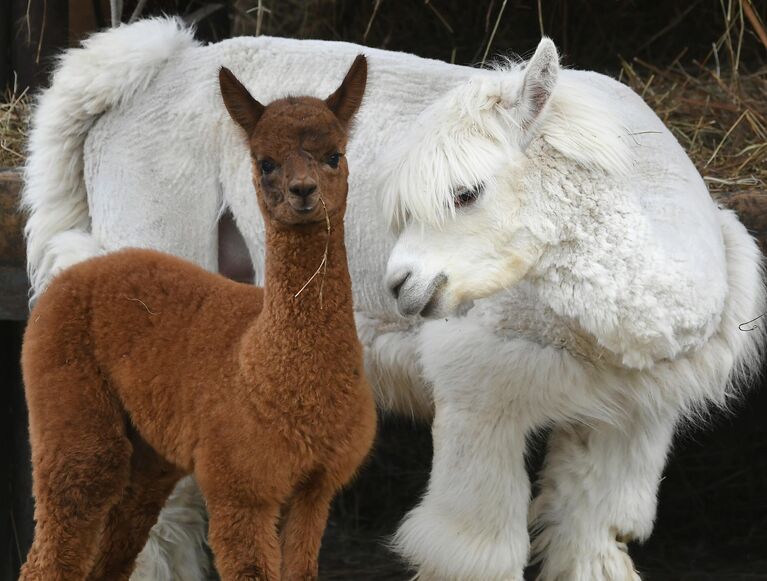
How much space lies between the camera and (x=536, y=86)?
11.1 feet

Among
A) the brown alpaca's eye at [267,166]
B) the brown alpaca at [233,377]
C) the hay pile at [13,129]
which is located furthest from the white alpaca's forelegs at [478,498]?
the hay pile at [13,129]

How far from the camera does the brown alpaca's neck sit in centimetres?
286

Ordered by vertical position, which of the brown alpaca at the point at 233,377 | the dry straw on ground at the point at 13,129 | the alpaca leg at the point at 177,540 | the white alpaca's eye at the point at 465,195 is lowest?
the alpaca leg at the point at 177,540

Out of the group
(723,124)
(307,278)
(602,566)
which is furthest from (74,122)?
(723,124)

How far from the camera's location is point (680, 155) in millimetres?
3895

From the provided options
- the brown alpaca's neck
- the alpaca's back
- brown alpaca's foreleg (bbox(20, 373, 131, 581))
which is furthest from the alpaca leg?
the brown alpaca's neck

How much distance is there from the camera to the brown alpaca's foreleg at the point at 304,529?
2.98 meters

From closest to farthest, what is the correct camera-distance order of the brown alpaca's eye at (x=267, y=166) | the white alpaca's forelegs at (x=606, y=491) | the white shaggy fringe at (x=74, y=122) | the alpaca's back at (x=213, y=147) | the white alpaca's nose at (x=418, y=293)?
the brown alpaca's eye at (x=267, y=166), the white alpaca's nose at (x=418, y=293), the white alpaca's forelegs at (x=606, y=491), the alpaca's back at (x=213, y=147), the white shaggy fringe at (x=74, y=122)

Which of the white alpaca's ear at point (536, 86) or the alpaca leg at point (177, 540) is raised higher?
the white alpaca's ear at point (536, 86)

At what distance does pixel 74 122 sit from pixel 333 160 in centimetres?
192

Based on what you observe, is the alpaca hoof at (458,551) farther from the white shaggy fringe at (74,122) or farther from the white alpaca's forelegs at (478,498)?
the white shaggy fringe at (74,122)

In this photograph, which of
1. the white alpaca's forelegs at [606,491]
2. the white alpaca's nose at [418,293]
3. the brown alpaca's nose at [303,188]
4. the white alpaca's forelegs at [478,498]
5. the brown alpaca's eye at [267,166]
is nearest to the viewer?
the brown alpaca's nose at [303,188]

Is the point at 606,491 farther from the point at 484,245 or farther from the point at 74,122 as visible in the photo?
the point at 74,122

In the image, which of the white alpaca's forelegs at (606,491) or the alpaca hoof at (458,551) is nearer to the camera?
the alpaca hoof at (458,551)
